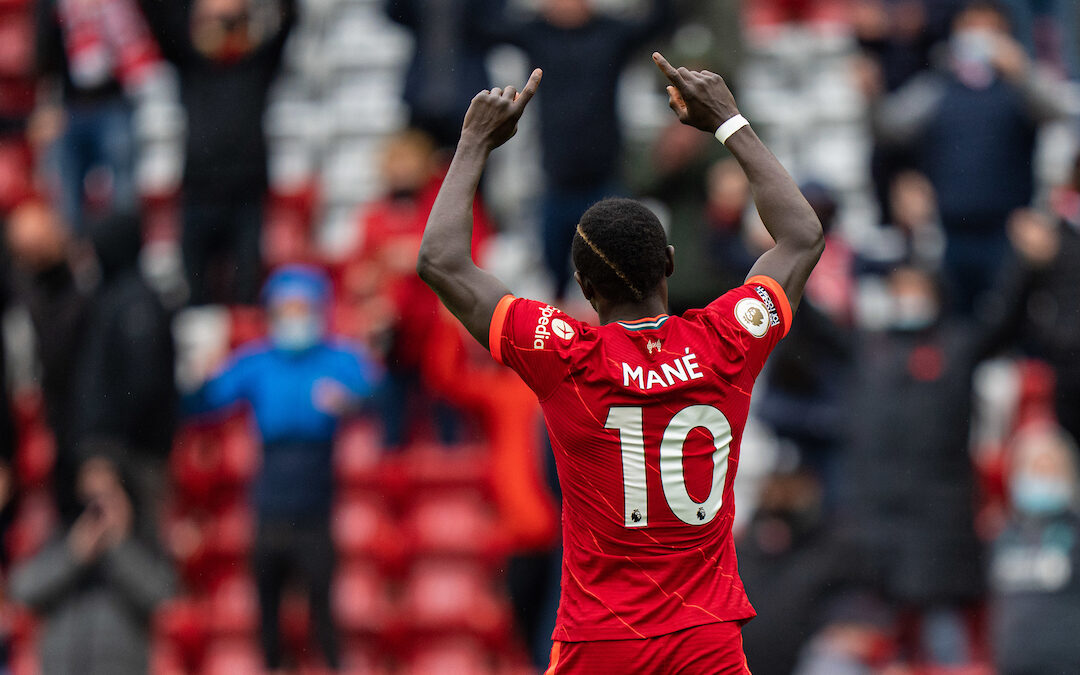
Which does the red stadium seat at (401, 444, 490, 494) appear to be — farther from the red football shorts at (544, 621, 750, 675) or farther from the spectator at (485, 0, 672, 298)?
the red football shorts at (544, 621, 750, 675)

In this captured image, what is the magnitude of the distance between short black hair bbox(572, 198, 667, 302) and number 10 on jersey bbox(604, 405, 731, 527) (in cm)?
30

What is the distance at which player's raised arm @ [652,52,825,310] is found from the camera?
3656mm

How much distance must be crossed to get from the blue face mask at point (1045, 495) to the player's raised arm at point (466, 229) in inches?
191

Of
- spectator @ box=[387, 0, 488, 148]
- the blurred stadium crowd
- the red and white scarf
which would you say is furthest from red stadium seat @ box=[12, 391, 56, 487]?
spectator @ box=[387, 0, 488, 148]

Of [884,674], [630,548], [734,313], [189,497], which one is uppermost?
[734,313]

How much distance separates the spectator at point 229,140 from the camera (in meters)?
9.51

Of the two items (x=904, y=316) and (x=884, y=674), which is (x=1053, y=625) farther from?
(x=904, y=316)

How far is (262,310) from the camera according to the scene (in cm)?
941

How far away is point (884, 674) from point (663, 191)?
288cm

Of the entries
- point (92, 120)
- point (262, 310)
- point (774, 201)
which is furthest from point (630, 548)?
point (92, 120)

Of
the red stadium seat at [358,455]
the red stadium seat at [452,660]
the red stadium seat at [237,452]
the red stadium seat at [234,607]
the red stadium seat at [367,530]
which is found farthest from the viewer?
the red stadium seat at [237,452]

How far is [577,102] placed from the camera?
905 centimetres

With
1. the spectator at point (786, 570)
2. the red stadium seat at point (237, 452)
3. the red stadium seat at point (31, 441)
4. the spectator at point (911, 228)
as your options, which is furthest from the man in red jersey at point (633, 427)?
the red stadium seat at point (31, 441)

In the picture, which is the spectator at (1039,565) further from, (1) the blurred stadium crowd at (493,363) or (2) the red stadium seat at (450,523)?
(2) the red stadium seat at (450,523)
